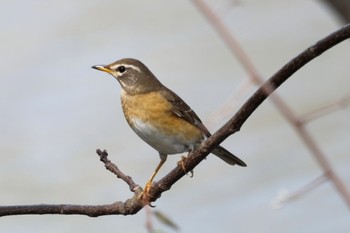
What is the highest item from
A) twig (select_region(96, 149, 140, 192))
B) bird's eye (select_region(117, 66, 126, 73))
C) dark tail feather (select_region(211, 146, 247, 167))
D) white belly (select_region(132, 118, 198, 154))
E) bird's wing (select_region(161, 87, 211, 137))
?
bird's eye (select_region(117, 66, 126, 73))

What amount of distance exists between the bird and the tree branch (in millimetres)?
1239

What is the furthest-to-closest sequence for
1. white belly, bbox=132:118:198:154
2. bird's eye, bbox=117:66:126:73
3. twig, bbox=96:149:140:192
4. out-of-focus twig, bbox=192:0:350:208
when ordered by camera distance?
Result: bird's eye, bbox=117:66:126:73 → white belly, bbox=132:118:198:154 → twig, bbox=96:149:140:192 → out-of-focus twig, bbox=192:0:350:208

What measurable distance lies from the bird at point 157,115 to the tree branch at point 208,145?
124cm

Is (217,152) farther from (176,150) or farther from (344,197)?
(344,197)

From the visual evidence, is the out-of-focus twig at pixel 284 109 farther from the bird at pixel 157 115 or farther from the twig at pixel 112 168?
the bird at pixel 157 115

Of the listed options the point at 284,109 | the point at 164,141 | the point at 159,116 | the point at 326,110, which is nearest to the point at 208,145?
the point at 326,110

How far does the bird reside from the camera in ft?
12.7

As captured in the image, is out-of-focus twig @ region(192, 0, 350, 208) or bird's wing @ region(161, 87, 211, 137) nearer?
out-of-focus twig @ region(192, 0, 350, 208)

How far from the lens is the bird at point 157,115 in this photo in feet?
12.7

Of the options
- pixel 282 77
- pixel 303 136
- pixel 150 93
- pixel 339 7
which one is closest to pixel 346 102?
pixel 282 77

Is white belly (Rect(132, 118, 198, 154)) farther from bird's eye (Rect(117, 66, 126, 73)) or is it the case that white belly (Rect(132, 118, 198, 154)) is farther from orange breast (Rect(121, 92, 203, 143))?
bird's eye (Rect(117, 66, 126, 73))

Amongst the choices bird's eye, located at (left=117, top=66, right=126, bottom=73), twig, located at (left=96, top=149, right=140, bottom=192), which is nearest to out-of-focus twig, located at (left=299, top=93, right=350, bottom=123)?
twig, located at (left=96, top=149, right=140, bottom=192)

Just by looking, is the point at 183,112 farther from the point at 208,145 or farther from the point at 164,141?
the point at 208,145

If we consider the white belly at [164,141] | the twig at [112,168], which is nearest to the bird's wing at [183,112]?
the white belly at [164,141]
